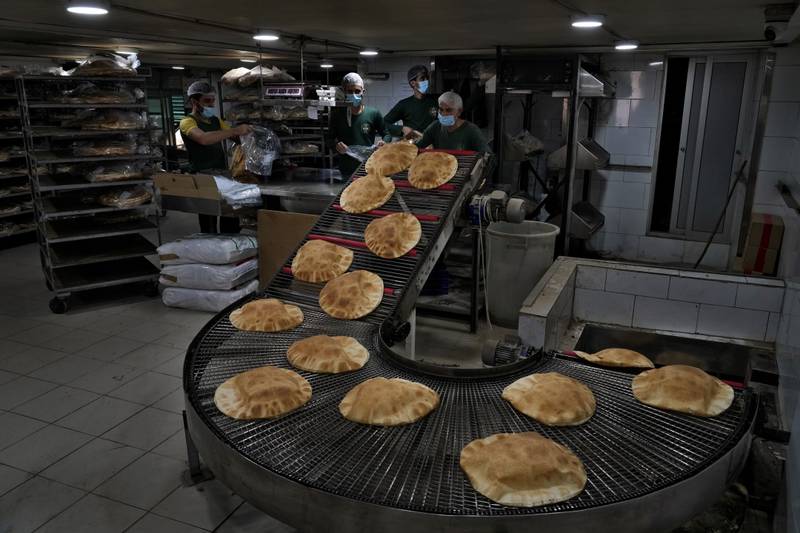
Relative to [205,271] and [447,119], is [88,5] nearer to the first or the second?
[205,271]

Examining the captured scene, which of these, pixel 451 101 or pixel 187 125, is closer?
pixel 451 101

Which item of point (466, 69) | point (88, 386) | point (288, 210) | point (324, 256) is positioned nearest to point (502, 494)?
point (324, 256)

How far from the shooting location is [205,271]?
4258 millimetres

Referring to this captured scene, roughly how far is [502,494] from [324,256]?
4.59 feet

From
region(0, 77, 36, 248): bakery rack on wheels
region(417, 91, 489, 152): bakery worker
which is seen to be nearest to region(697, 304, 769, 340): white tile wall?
region(417, 91, 489, 152): bakery worker

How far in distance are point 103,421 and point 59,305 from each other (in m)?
1.83

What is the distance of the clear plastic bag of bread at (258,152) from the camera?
15.0ft

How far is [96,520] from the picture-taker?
84.8 inches

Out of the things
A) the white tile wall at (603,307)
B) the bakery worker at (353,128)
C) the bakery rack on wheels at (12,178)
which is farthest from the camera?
the bakery rack on wheels at (12,178)

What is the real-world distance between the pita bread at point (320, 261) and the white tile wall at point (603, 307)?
150 cm

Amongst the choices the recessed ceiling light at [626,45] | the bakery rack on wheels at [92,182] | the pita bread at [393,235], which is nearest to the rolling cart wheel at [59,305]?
the bakery rack on wheels at [92,182]

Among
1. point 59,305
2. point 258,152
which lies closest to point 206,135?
point 258,152

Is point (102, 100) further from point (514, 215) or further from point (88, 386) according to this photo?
point (514, 215)

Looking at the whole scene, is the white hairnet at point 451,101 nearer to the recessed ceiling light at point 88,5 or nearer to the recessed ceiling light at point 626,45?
the recessed ceiling light at point 626,45
